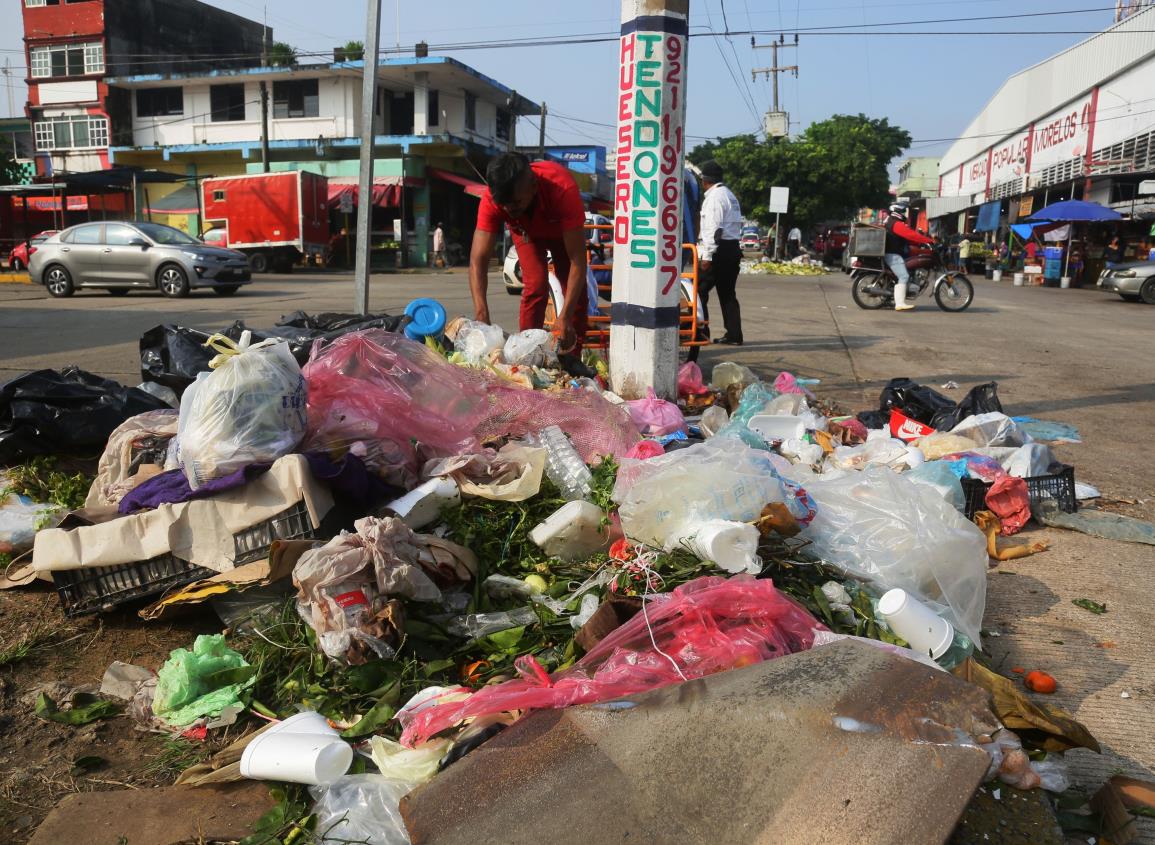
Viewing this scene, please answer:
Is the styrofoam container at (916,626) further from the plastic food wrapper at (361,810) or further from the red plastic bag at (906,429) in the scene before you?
the red plastic bag at (906,429)

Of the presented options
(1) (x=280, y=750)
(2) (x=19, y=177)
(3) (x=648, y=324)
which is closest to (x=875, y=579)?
(1) (x=280, y=750)

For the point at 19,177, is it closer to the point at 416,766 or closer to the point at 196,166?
the point at 196,166

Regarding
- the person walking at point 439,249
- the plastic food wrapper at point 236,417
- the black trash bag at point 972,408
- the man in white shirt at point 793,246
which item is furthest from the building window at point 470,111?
the plastic food wrapper at point 236,417

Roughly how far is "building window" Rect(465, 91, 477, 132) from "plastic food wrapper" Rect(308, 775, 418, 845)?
35.2 metres

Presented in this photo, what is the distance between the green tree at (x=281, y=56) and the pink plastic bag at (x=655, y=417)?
29819 mm

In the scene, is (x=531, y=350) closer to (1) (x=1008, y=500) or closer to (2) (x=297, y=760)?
(1) (x=1008, y=500)

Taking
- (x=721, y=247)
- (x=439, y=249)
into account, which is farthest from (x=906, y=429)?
(x=439, y=249)

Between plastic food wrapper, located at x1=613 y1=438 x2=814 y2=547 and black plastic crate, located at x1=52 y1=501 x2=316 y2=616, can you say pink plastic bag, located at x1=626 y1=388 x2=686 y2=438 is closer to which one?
plastic food wrapper, located at x1=613 y1=438 x2=814 y2=547

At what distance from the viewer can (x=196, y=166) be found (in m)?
36.1

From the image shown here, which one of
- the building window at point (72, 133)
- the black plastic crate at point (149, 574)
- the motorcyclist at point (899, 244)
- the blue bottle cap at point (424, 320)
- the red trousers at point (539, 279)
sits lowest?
the black plastic crate at point (149, 574)

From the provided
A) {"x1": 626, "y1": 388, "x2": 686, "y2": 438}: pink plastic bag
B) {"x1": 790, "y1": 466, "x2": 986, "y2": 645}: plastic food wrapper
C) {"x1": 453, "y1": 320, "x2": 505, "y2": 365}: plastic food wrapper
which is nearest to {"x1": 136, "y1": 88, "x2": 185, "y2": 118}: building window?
{"x1": 453, "y1": 320, "x2": 505, "y2": 365}: plastic food wrapper

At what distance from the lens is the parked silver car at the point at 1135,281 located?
18.5m

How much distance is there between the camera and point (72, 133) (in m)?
36.5

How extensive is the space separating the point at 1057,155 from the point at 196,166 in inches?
1284
